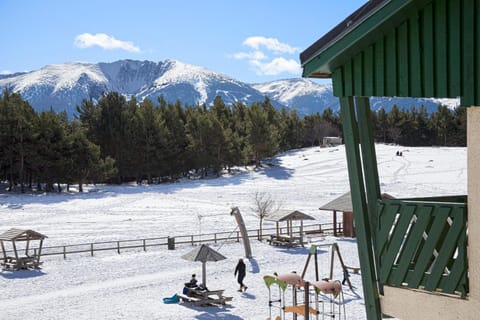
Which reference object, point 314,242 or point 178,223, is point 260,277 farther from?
point 178,223

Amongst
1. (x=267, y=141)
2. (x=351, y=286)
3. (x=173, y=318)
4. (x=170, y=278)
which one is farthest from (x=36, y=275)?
(x=267, y=141)

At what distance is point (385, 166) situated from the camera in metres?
62.9

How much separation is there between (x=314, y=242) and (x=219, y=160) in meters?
36.9

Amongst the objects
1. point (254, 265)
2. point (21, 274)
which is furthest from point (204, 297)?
point (21, 274)

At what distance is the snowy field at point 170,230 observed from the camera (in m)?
17.0

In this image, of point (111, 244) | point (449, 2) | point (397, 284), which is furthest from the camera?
point (111, 244)

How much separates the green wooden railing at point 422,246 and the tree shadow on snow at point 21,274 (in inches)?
774

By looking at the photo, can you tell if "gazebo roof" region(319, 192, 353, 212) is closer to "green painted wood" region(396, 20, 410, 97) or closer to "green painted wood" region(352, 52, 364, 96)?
"green painted wood" region(352, 52, 364, 96)

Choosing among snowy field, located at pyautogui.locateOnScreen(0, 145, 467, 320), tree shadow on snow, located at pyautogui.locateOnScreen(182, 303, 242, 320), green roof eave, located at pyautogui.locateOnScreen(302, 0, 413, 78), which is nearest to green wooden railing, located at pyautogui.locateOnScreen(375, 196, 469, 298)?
green roof eave, located at pyautogui.locateOnScreen(302, 0, 413, 78)

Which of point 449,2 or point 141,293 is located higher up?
point 449,2

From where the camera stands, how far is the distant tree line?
50.0m

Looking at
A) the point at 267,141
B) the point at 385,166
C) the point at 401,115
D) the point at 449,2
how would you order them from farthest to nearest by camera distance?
1. the point at 401,115
2. the point at 267,141
3. the point at 385,166
4. the point at 449,2

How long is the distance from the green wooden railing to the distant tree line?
1932 inches

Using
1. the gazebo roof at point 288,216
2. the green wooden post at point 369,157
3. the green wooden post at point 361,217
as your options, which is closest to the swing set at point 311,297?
the gazebo roof at point 288,216
